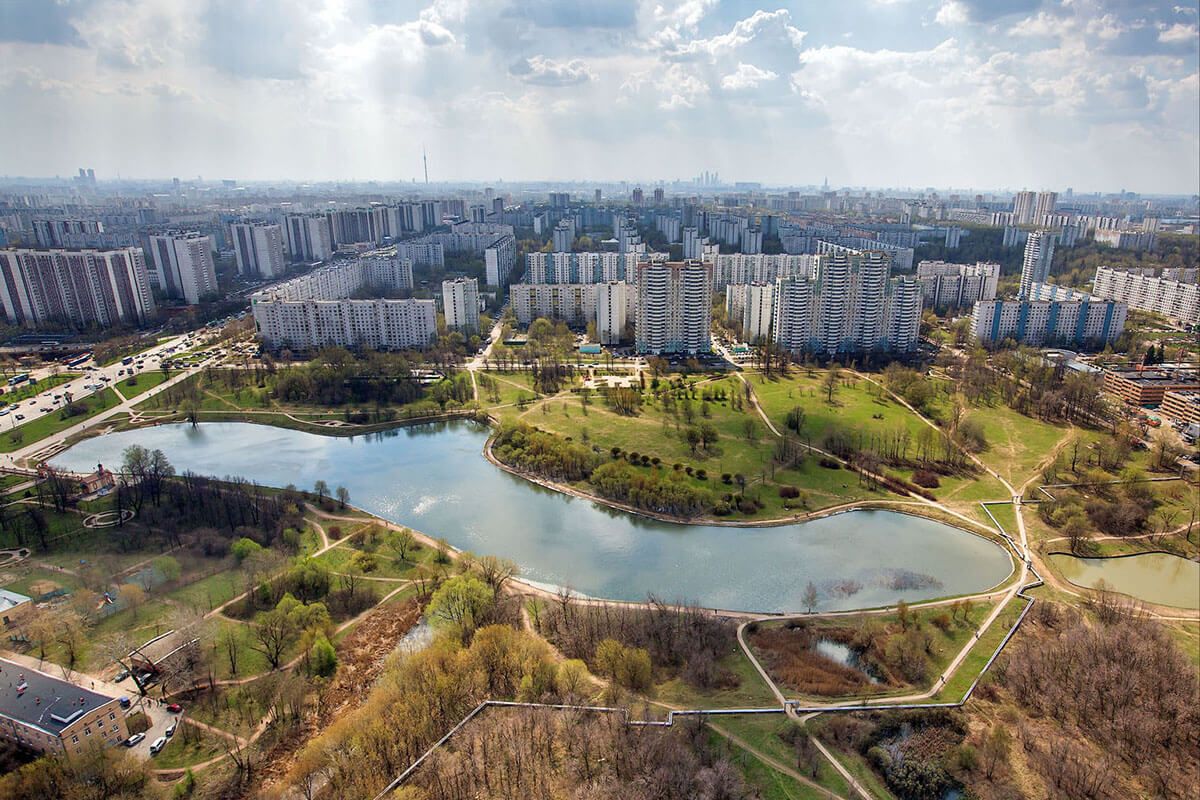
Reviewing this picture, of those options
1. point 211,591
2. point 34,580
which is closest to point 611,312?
point 211,591

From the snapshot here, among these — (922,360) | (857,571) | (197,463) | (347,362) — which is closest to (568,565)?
(857,571)

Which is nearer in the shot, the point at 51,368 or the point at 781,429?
the point at 781,429

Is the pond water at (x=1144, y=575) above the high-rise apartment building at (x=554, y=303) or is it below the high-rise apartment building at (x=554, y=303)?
below

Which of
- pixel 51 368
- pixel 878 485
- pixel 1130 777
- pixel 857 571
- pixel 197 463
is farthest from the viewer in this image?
pixel 51 368

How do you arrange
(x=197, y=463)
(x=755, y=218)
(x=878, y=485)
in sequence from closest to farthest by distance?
1. (x=878, y=485)
2. (x=197, y=463)
3. (x=755, y=218)

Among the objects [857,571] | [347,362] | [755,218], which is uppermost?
[755,218]

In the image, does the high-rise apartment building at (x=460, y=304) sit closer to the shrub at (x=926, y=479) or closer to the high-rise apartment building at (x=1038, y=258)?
the shrub at (x=926, y=479)

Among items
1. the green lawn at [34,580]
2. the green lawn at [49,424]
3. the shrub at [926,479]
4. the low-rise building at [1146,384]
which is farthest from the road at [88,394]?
the low-rise building at [1146,384]

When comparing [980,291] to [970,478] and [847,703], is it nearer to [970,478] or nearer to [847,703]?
[970,478]
